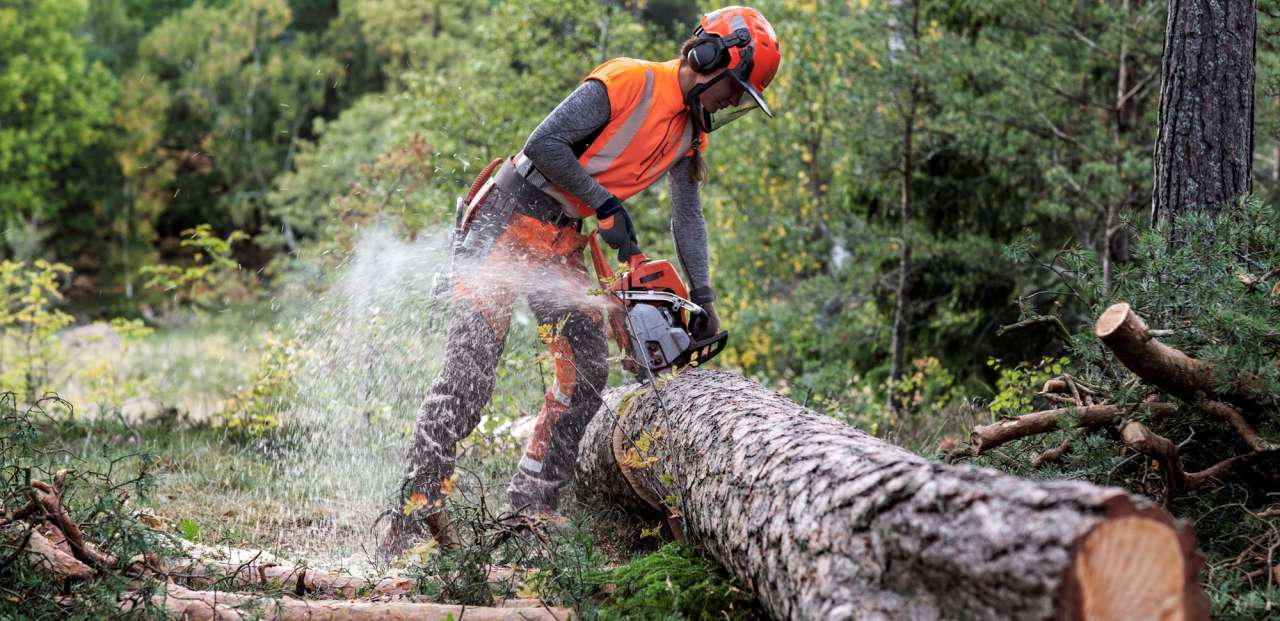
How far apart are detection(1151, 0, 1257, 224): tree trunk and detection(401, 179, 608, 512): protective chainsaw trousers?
226cm

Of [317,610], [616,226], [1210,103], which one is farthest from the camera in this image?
[616,226]

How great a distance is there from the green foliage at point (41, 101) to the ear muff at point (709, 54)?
31.5 m

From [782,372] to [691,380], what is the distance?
286 inches

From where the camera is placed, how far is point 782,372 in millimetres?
11180

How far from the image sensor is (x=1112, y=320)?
112 inches

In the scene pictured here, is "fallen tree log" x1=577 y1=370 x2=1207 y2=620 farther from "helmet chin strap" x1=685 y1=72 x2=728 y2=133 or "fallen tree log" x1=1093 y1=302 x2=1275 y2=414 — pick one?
"helmet chin strap" x1=685 y1=72 x2=728 y2=133

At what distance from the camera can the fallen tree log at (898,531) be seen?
1.82m

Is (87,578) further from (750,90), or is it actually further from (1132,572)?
(750,90)

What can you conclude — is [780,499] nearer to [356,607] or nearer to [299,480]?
[356,607]

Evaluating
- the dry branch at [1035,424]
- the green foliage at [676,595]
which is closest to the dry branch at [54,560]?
the green foliage at [676,595]

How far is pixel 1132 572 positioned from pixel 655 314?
7.99 feet

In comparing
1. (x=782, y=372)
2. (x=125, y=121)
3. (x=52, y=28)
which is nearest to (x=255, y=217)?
(x=125, y=121)

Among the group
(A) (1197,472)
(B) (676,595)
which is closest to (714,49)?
(B) (676,595)

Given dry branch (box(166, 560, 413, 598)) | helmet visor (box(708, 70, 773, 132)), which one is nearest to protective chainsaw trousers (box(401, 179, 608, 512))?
dry branch (box(166, 560, 413, 598))
